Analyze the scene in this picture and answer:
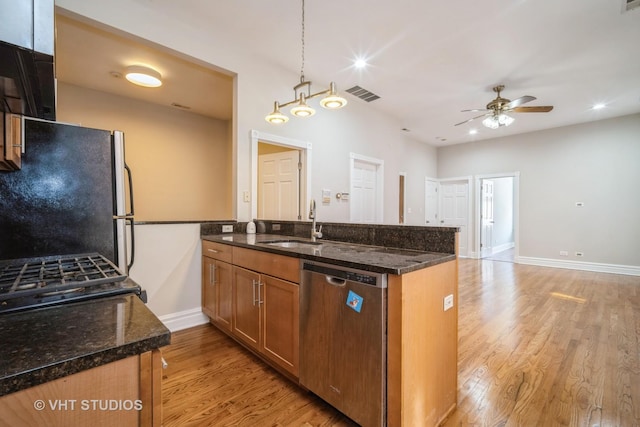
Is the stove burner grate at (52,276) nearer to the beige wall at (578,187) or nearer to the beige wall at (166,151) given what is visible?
the beige wall at (166,151)

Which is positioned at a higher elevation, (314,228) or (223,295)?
(314,228)

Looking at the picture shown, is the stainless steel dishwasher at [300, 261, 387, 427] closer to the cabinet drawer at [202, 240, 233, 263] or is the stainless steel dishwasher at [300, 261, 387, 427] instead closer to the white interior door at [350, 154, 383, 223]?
the cabinet drawer at [202, 240, 233, 263]

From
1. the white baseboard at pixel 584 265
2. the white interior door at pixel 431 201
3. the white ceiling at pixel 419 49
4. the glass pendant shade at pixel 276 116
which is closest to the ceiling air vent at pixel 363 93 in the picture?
the white ceiling at pixel 419 49

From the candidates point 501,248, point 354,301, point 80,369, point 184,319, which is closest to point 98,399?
point 80,369

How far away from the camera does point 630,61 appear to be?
3523mm

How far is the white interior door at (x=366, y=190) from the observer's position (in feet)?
15.9

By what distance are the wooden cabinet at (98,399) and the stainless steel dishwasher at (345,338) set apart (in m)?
0.96

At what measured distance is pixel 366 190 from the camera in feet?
16.8

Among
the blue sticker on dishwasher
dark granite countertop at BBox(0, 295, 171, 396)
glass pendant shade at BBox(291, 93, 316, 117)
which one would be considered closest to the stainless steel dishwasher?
the blue sticker on dishwasher

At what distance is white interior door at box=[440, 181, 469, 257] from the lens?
24.4 ft

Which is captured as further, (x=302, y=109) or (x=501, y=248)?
(x=501, y=248)

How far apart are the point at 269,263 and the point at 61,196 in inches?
50.2

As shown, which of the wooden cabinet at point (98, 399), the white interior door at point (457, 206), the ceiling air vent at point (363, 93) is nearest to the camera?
the wooden cabinet at point (98, 399)

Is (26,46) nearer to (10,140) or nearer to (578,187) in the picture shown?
(10,140)
